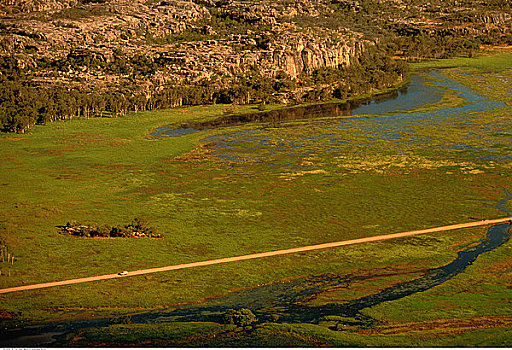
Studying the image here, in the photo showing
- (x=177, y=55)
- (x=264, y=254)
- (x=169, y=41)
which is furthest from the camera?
(x=169, y=41)

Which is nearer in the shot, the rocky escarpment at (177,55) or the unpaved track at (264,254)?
the unpaved track at (264,254)

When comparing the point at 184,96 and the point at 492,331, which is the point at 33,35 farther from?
the point at 492,331

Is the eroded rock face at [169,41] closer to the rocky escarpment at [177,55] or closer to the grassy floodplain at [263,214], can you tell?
the rocky escarpment at [177,55]

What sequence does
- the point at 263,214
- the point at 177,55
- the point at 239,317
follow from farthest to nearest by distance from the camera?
1. the point at 177,55
2. the point at 263,214
3. the point at 239,317

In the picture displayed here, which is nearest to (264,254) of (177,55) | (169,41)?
(177,55)

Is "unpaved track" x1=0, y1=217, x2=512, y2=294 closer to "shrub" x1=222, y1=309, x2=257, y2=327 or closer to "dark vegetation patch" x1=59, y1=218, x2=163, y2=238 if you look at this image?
"dark vegetation patch" x1=59, y1=218, x2=163, y2=238

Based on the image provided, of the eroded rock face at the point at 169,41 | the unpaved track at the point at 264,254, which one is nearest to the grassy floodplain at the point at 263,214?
the unpaved track at the point at 264,254

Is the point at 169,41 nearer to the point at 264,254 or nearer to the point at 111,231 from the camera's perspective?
the point at 111,231

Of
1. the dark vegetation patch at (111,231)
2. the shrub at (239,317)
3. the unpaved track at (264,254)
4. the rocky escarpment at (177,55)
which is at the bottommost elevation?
the shrub at (239,317)
